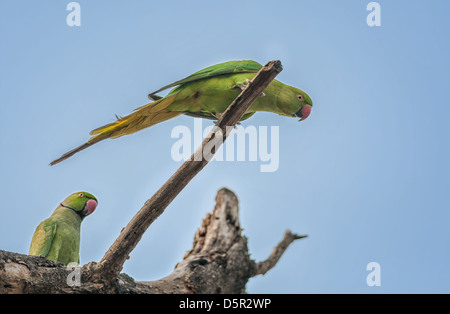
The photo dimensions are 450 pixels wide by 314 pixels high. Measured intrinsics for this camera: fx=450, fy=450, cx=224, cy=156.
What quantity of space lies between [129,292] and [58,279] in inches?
32.7

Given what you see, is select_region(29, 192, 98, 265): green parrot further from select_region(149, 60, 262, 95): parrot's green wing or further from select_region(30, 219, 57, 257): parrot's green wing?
select_region(149, 60, 262, 95): parrot's green wing

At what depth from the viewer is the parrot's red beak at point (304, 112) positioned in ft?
15.8

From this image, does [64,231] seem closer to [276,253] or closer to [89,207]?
[89,207]

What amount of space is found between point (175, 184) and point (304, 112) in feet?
5.81

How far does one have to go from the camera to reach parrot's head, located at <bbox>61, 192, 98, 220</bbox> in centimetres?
600

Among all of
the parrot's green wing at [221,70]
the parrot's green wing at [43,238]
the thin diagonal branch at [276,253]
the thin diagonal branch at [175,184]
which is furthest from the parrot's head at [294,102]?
the parrot's green wing at [43,238]

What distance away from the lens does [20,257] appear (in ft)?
11.8

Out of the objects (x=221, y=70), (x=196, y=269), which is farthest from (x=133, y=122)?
(x=196, y=269)

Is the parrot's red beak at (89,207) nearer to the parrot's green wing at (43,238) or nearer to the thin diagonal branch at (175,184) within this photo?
the parrot's green wing at (43,238)

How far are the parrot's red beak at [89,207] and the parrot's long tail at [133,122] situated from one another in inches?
80.7

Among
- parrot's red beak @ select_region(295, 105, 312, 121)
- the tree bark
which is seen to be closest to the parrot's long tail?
the tree bark

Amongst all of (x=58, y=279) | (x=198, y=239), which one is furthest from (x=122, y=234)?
(x=198, y=239)

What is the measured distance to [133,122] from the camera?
14.2 ft
